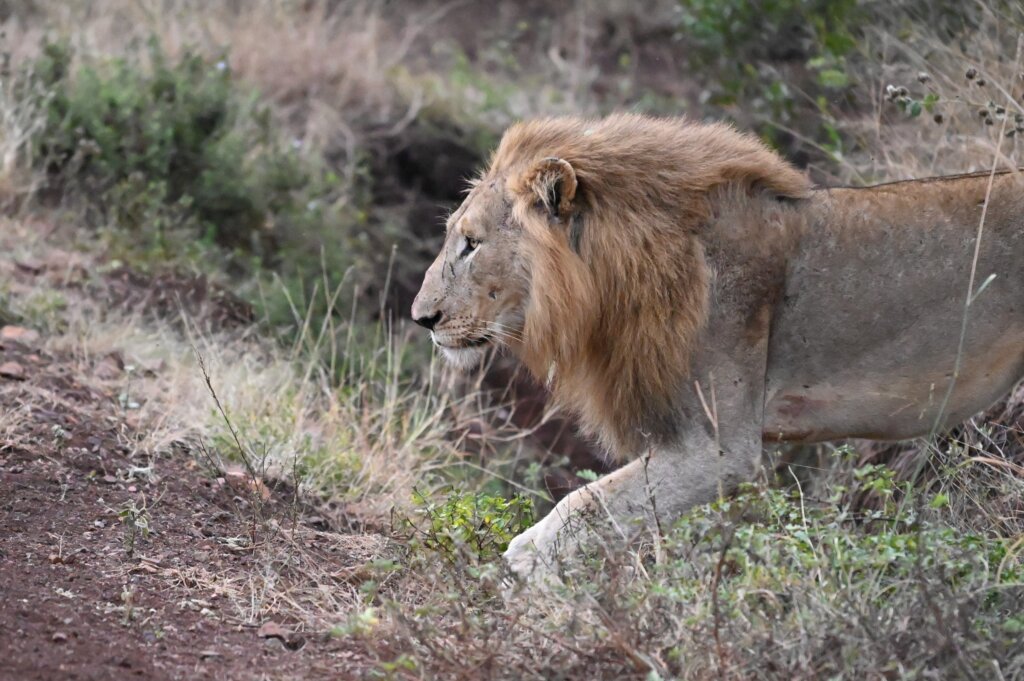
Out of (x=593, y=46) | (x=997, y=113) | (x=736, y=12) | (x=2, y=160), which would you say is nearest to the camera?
(x=997, y=113)

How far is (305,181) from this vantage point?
911 cm

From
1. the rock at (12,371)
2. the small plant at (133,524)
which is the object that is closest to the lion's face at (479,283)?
the small plant at (133,524)

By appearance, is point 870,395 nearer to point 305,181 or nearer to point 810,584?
point 810,584

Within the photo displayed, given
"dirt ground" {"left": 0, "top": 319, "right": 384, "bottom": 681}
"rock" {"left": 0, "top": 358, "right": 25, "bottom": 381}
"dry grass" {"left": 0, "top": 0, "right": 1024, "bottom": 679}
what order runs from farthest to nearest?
"rock" {"left": 0, "top": 358, "right": 25, "bottom": 381} → "dirt ground" {"left": 0, "top": 319, "right": 384, "bottom": 681} → "dry grass" {"left": 0, "top": 0, "right": 1024, "bottom": 679}

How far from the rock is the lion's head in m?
2.17

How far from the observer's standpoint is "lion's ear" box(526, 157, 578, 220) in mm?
4344

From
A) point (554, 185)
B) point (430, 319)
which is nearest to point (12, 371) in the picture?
point (430, 319)

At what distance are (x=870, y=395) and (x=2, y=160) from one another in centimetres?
557

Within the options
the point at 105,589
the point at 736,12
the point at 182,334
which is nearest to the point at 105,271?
the point at 182,334

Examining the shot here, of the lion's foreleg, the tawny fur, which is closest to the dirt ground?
the lion's foreleg

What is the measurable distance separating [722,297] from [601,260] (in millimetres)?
418

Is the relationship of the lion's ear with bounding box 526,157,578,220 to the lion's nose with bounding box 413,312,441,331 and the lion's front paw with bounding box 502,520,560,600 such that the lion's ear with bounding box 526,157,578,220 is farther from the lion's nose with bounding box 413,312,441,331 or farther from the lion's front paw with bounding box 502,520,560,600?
the lion's front paw with bounding box 502,520,560,600

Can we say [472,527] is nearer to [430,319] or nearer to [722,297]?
[430,319]

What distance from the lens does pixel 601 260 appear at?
4398mm
